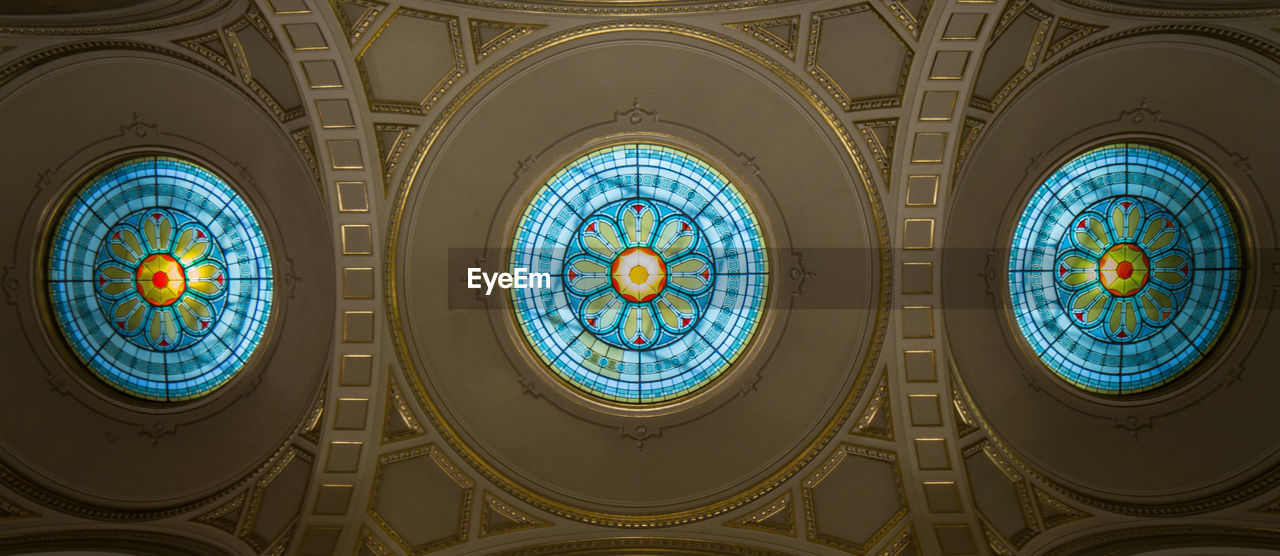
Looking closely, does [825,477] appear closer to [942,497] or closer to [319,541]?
[942,497]

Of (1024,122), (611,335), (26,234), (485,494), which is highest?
(1024,122)

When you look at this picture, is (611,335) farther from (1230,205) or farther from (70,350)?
(1230,205)

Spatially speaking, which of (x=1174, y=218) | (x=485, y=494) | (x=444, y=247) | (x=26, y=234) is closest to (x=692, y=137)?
(x=444, y=247)

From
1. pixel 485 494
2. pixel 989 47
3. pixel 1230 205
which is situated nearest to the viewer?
pixel 989 47

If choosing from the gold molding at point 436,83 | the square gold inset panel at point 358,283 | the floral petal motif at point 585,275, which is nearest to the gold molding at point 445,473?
Answer: the square gold inset panel at point 358,283

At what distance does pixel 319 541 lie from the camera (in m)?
15.3

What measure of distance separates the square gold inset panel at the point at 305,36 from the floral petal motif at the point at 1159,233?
17571 mm

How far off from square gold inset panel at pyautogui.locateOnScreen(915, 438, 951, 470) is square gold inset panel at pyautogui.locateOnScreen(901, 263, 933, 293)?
131 inches

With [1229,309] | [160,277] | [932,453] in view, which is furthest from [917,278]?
[160,277]

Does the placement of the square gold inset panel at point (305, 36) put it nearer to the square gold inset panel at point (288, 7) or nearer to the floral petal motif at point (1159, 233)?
the square gold inset panel at point (288, 7)

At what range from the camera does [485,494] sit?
16109 mm

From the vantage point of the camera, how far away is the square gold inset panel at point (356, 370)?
15617 mm

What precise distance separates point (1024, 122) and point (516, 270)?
36.6ft

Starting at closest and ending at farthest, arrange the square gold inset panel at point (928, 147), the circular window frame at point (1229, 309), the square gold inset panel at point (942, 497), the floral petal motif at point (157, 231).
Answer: the square gold inset panel at point (928, 147) → the circular window frame at point (1229, 309) → the square gold inset panel at point (942, 497) → the floral petal motif at point (157, 231)
